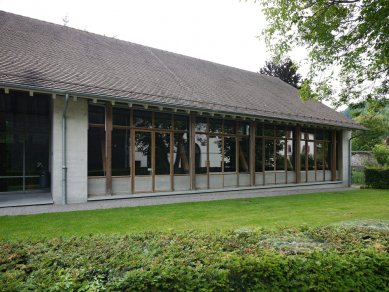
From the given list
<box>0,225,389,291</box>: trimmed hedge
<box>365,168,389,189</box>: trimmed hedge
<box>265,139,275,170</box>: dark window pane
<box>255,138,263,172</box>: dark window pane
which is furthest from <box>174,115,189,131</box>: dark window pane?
<box>365,168,389,189</box>: trimmed hedge

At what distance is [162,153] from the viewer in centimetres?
1298

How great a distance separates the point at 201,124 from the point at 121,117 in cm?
354

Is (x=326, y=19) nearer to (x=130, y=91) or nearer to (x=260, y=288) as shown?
(x=130, y=91)

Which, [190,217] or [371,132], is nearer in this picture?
[190,217]

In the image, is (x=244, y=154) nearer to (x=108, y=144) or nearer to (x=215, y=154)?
(x=215, y=154)

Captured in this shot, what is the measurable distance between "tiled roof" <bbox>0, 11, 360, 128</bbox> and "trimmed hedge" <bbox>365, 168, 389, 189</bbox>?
2970 mm

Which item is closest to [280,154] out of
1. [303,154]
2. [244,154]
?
[303,154]

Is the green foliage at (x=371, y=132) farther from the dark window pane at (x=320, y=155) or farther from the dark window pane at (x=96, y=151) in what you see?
the dark window pane at (x=96, y=151)

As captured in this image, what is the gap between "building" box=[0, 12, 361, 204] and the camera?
10812mm

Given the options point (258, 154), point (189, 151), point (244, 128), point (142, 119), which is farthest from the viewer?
point (258, 154)

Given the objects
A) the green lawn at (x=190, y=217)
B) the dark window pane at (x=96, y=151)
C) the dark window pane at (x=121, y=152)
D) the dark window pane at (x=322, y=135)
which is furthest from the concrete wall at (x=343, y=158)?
the dark window pane at (x=96, y=151)

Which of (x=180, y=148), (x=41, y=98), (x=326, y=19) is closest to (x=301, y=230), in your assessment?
(x=326, y=19)

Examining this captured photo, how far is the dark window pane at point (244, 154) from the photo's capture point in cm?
1548

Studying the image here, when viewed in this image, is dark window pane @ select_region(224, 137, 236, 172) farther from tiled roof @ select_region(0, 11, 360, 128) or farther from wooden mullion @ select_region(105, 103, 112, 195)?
wooden mullion @ select_region(105, 103, 112, 195)
